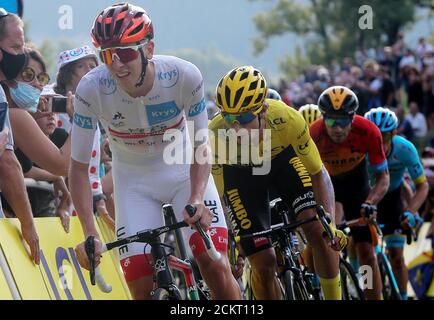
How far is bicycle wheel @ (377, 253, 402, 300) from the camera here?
10.4m

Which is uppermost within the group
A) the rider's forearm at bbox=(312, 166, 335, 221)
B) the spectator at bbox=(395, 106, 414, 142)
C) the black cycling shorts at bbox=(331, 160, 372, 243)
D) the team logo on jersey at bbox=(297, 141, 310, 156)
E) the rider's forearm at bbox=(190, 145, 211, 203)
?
the rider's forearm at bbox=(190, 145, 211, 203)

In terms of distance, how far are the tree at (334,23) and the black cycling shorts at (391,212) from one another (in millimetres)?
17782

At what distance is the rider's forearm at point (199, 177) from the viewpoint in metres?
6.06

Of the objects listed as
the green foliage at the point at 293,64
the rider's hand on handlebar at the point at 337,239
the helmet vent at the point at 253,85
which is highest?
the helmet vent at the point at 253,85

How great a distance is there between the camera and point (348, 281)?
31.7ft

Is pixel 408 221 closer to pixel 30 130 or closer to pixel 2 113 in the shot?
pixel 30 130

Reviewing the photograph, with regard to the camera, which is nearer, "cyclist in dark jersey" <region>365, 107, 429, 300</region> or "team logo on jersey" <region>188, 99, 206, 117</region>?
"team logo on jersey" <region>188, 99, 206, 117</region>

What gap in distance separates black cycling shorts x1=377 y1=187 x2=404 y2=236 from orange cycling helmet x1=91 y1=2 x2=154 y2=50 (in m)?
6.32

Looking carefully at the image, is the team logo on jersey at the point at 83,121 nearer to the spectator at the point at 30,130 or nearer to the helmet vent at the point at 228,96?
the spectator at the point at 30,130

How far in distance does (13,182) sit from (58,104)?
1385mm

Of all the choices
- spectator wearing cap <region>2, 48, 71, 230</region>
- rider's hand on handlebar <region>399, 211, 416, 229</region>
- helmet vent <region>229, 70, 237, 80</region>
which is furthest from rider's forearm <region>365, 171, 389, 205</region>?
spectator wearing cap <region>2, 48, 71, 230</region>

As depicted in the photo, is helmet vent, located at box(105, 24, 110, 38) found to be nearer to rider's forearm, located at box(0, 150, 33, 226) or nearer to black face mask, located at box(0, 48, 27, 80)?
rider's forearm, located at box(0, 150, 33, 226)

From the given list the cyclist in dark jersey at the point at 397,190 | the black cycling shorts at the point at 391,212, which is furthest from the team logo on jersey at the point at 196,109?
the black cycling shorts at the point at 391,212
